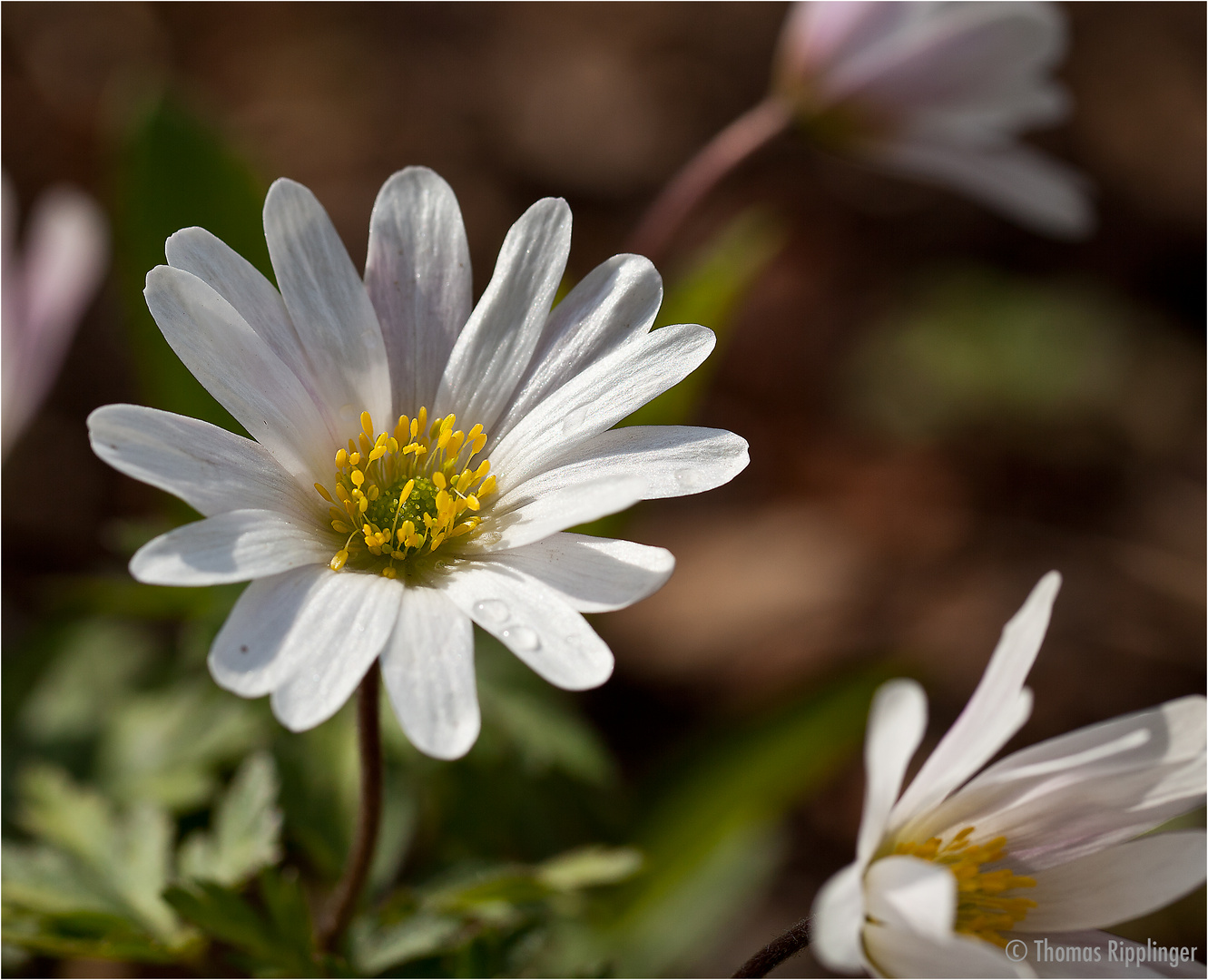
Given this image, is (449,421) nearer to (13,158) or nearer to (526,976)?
(526,976)

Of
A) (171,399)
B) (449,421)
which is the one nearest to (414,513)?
(449,421)

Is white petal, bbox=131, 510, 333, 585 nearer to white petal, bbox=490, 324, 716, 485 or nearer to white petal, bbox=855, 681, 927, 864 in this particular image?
white petal, bbox=490, 324, 716, 485

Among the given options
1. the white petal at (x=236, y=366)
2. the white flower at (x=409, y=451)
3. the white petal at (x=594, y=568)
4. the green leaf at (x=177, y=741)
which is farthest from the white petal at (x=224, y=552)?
the green leaf at (x=177, y=741)

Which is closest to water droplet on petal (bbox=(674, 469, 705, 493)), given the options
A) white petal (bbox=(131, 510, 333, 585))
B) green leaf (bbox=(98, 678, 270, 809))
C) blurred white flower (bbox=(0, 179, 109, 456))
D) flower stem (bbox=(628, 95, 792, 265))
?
white petal (bbox=(131, 510, 333, 585))

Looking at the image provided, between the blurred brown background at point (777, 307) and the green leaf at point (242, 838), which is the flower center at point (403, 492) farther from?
the blurred brown background at point (777, 307)

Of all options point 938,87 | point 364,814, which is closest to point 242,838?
point 364,814

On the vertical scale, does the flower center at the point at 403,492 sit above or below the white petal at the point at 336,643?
above
